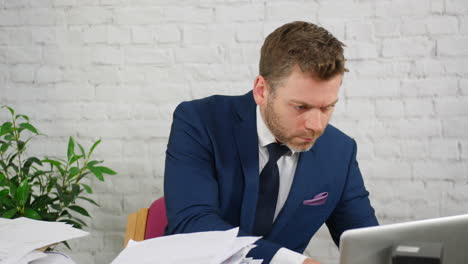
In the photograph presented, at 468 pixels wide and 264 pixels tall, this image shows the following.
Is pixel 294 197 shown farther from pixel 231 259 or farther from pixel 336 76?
pixel 231 259

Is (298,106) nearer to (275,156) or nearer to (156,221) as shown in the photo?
(275,156)

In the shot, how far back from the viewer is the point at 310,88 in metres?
1.39

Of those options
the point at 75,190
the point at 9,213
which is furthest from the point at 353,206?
the point at 9,213

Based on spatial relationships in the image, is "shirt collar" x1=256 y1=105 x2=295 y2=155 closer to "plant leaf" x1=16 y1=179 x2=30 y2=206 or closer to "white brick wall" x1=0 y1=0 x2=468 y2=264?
"white brick wall" x1=0 y1=0 x2=468 y2=264

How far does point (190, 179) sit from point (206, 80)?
946mm

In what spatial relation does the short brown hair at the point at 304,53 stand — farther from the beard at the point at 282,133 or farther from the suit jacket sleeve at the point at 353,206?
the suit jacket sleeve at the point at 353,206

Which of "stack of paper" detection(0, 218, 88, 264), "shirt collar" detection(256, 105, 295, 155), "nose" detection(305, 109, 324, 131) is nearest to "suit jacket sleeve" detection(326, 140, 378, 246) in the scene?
"shirt collar" detection(256, 105, 295, 155)

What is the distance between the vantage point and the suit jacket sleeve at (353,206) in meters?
1.69

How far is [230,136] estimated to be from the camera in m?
1.62

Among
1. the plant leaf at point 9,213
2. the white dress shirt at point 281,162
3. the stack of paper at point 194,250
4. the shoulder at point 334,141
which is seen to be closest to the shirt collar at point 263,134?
the white dress shirt at point 281,162

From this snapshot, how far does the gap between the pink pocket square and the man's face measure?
0.57ft

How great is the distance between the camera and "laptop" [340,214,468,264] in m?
0.86

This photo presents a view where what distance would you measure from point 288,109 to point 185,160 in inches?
13.0

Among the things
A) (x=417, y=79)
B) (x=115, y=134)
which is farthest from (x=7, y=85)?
(x=417, y=79)
